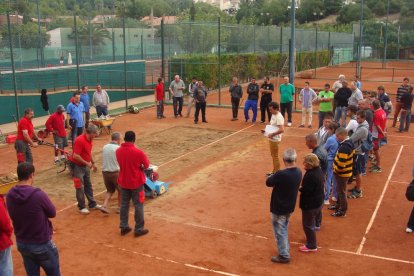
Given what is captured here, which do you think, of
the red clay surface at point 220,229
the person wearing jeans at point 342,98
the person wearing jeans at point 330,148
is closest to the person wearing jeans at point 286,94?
the person wearing jeans at point 342,98

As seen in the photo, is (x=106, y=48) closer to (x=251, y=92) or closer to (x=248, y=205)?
(x=251, y=92)

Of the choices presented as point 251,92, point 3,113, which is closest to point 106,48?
point 3,113

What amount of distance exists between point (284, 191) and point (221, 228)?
2.10 m

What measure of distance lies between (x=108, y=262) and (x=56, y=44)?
35.6 m

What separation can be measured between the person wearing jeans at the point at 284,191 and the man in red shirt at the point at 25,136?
669 centimetres

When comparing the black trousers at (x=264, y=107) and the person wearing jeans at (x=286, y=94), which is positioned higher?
the person wearing jeans at (x=286, y=94)

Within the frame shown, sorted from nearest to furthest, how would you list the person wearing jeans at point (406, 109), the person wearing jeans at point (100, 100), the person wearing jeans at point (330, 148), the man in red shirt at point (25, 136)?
the person wearing jeans at point (330, 148) → the man in red shirt at point (25, 136) → the person wearing jeans at point (406, 109) → the person wearing jeans at point (100, 100)

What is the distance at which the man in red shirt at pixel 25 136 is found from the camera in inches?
437

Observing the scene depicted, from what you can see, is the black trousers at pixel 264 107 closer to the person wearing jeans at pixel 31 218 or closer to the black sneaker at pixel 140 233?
the black sneaker at pixel 140 233

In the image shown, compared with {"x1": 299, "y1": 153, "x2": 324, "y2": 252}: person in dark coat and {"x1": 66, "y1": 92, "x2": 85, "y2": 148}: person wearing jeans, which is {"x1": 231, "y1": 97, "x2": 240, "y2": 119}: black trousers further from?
{"x1": 299, "y1": 153, "x2": 324, "y2": 252}: person in dark coat

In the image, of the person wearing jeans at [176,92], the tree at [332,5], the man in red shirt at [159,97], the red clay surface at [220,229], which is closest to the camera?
the red clay surface at [220,229]

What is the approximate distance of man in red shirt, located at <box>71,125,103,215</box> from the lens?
8.96 m

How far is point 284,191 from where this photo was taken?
687 cm

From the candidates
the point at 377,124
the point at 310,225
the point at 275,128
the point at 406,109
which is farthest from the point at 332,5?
the point at 310,225
